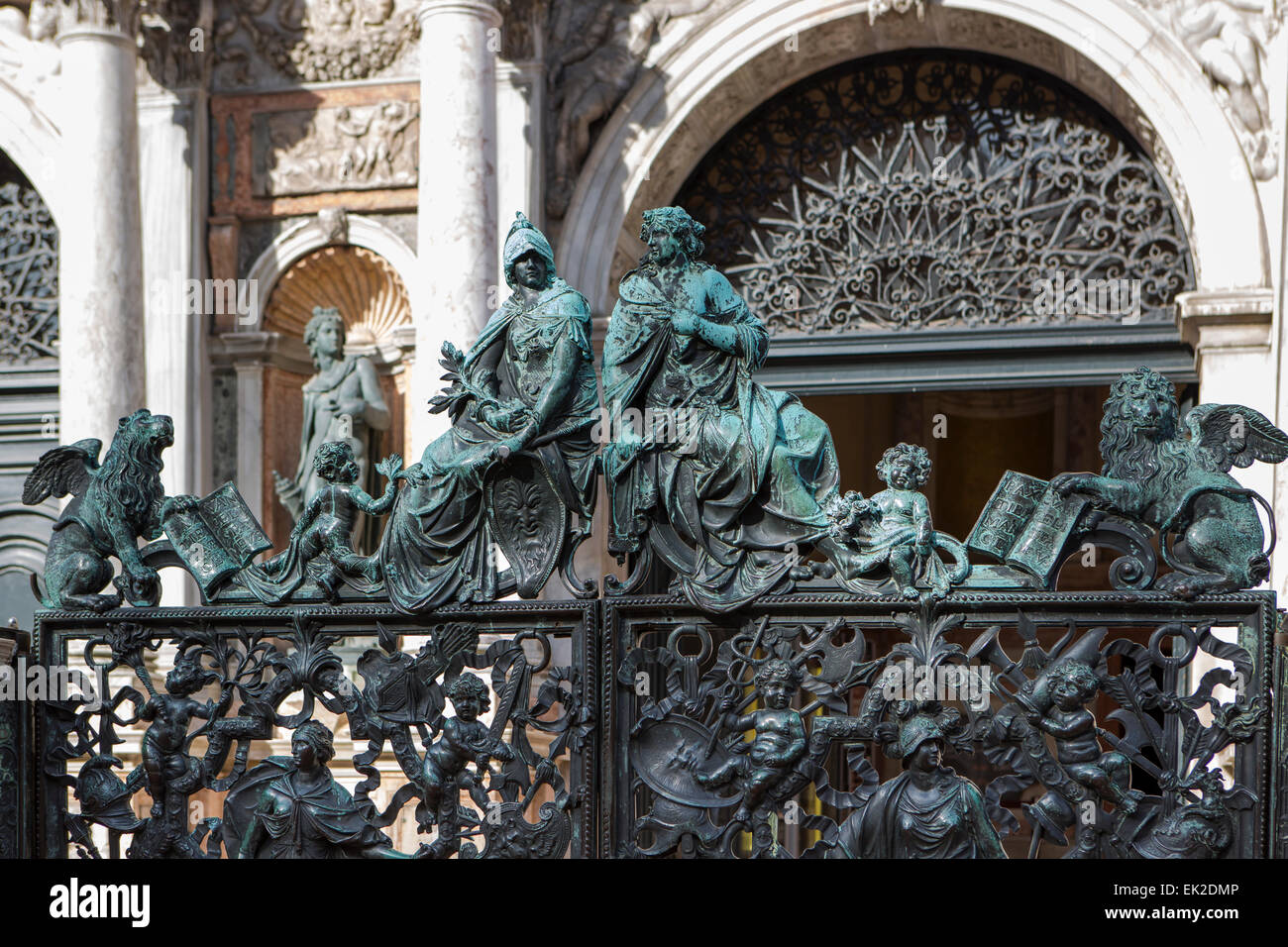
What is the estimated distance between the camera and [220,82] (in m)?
12.5

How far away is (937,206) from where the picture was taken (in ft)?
39.3

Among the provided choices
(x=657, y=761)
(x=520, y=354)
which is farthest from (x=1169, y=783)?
(x=520, y=354)

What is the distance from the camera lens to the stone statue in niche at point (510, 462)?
7.11m

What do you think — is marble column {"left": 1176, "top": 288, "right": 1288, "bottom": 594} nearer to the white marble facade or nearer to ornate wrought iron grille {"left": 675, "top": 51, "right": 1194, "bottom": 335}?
the white marble facade

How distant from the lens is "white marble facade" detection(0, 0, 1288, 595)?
11.1 m

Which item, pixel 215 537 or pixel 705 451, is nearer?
pixel 705 451

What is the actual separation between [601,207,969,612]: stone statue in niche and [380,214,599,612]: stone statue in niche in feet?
0.50

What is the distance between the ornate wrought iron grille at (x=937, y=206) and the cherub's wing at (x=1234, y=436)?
5056 millimetres

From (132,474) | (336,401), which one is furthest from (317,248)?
(132,474)

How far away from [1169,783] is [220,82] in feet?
26.9

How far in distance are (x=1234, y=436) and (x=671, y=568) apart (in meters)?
2.02

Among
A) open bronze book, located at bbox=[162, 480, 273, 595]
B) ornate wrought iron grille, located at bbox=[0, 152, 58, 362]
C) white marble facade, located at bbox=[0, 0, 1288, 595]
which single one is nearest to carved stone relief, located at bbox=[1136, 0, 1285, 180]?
white marble facade, located at bbox=[0, 0, 1288, 595]
